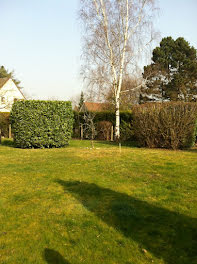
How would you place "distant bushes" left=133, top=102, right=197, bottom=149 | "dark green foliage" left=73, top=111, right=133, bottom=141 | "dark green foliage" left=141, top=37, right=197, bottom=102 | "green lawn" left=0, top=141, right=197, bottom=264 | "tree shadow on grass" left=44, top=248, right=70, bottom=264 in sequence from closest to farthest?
1. "tree shadow on grass" left=44, top=248, right=70, bottom=264
2. "green lawn" left=0, top=141, right=197, bottom=264
3. "distant bushes" left=133, top=102, right=197, bottom=149
4. "dark green foliage" left=73, top=111, right=133, bottom=141
5. "dark green foliage" left=141, top=37, right=197, bottom=102

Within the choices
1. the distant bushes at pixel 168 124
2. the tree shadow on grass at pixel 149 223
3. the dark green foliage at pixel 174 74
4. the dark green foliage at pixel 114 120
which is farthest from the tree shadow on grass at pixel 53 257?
the dark green foliage at pixel 174 74

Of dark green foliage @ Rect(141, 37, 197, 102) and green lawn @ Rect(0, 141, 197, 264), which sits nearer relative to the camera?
green lawn @ Rect(0, 141, 197, 264)

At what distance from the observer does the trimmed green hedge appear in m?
12.1

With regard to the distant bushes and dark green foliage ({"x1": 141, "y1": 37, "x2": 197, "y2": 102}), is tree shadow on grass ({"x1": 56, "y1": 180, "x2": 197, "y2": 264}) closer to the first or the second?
the distant bushes

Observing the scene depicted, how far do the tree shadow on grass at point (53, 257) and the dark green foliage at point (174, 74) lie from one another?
98.6 feet

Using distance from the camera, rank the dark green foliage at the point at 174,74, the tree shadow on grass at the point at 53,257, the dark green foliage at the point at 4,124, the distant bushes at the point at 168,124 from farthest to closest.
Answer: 1. the dark green foliage at the point at 174,74
2. the dark green foliage at the point at 4,124
3. the distant bushes at the point at 168,124
4. the tree shadow on grass at the point at 53,257

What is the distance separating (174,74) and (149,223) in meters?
31.5

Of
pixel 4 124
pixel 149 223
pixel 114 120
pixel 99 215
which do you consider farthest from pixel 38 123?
pixel 4 124

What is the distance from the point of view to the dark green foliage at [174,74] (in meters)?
31.4

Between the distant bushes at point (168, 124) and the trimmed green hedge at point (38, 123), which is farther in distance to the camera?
the trimmed green hedge at point (38, 123)

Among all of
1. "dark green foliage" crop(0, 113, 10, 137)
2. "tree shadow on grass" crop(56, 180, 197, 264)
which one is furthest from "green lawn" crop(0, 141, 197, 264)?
"dark green foliage" crop(0, 113, 10, 137)

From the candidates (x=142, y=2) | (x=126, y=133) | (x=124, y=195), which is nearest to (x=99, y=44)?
(x=142, y=2)

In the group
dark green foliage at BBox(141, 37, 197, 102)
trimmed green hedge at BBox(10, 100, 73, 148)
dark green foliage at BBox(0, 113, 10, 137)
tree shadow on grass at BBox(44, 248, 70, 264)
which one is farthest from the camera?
dark green foliage at BBox(141, 37, 197, 102)

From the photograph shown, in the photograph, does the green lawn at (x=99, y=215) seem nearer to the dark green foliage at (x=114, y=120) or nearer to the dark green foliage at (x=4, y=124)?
the dark green foliage at (x=114, y=120)
